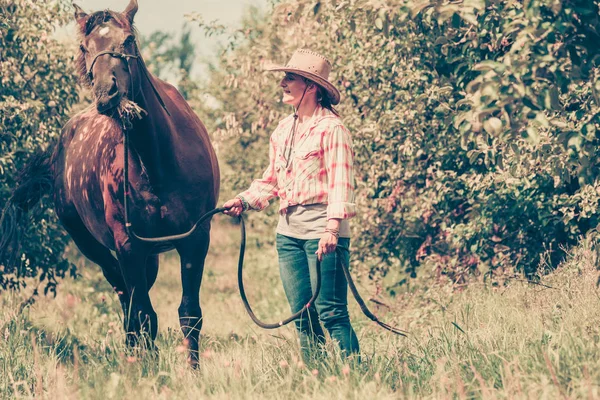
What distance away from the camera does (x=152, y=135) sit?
548 centimetres

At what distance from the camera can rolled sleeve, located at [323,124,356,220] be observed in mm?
4449

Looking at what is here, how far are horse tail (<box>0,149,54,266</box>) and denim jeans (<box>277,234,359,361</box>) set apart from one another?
388 cm

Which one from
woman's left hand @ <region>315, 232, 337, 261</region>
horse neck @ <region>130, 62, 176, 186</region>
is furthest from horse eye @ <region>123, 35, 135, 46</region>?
woman's left hand @ <region>315, 232, 337, 261</region>

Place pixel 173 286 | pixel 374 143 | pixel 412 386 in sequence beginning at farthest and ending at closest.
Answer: pixel 173 286
pixel 374 143
pixel 412 386

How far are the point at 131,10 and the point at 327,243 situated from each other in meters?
2.45

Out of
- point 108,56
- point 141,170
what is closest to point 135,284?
point 141,170

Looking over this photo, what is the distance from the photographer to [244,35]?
9.89m

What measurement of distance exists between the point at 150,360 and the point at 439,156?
3817mm

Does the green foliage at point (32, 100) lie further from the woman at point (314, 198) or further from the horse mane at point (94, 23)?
the woman at point (314, 198)

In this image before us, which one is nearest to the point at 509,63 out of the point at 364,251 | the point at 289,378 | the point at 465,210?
the point at 289,378

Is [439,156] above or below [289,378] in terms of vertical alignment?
above

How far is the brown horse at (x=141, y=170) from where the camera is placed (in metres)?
5.12

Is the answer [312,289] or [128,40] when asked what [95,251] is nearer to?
[128,40]

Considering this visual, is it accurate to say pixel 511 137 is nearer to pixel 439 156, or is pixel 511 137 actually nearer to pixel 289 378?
pixel 289 378
